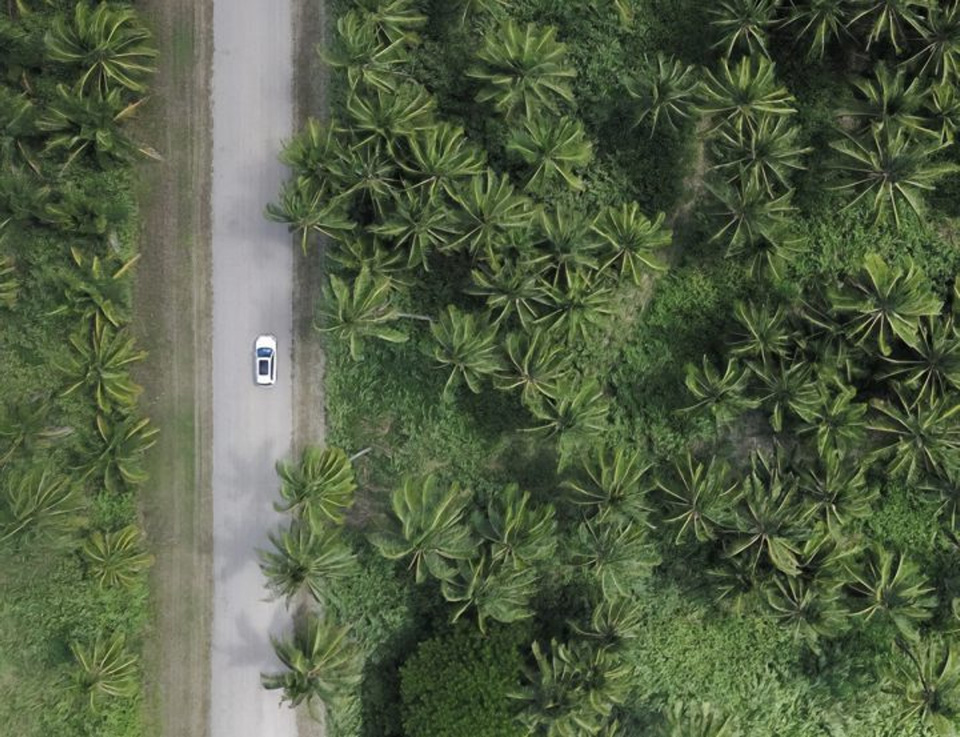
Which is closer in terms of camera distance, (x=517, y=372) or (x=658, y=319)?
(x=517, y=372)

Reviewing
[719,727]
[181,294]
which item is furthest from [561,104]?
[719,727]

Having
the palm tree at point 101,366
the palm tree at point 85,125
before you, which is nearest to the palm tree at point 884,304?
the palm tree at point 101,366

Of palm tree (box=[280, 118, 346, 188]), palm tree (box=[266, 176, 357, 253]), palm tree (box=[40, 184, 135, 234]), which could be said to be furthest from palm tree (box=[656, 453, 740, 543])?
palm tree (box=[40, 184, 135, 234])

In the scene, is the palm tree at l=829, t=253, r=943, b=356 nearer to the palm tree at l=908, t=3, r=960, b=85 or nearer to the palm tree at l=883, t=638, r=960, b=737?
the palm tree at l=908, t=3, r=960, b=85

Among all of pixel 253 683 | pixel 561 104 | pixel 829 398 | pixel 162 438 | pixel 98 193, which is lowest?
pixel 253 683

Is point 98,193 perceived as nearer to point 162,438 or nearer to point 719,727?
point 162,438

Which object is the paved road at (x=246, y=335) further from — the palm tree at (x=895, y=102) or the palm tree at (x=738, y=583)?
the palm tree at (x=895, y=102)
